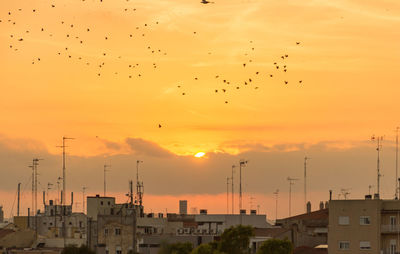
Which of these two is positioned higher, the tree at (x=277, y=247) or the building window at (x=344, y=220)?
the building window at (x=344, y=220)

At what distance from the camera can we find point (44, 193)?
182m

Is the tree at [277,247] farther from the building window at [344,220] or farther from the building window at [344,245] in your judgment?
the building window at [344,220]

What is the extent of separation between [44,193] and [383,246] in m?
92.0

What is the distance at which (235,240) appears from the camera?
102 m

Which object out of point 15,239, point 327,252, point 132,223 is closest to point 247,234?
point 327,252

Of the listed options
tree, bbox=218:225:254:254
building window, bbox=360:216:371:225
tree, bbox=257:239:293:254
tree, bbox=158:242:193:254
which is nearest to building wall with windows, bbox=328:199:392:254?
building window, bbox=360:216:371:225

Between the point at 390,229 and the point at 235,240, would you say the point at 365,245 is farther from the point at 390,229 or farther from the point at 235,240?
the point at 235,240

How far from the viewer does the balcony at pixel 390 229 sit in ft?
323

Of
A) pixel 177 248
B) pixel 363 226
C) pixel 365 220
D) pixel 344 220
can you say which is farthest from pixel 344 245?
pixel 177 248

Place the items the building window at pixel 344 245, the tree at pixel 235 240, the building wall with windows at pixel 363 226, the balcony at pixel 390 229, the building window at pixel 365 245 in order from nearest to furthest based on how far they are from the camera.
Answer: the balcony at pixel 390 229, the building wall with windows at pixel 363 226, the building window at pixel 365 245, the building window at pixel 344 245, the tree at pixel 235 240

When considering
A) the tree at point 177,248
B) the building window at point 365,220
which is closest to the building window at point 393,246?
the building window at point 365,220

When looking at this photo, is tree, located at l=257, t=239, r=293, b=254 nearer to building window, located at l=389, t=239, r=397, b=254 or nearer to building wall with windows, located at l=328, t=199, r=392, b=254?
building wall with windows, located at l=328, t=199, r=392, b=254

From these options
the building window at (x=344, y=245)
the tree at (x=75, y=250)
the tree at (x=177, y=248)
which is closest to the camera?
the building window at (x=344, y=245)

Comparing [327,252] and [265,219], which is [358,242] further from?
[265,219]
